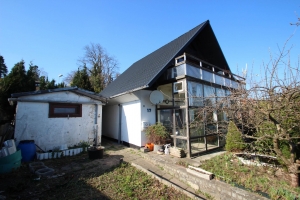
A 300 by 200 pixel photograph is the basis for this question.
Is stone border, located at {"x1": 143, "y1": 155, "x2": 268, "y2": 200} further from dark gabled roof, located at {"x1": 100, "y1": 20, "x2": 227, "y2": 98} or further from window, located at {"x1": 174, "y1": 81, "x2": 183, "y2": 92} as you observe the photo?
dark gabled roof, located at {"x1": 100, "y1": 20, "x2": 227, "y2": 98}

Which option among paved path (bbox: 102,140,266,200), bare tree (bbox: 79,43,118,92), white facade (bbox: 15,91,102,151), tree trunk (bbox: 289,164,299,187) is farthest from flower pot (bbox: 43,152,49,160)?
bare tree (bbox: 79,43,118,92)

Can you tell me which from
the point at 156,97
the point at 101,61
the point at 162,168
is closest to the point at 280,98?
the point at 162,168

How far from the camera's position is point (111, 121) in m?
10.8

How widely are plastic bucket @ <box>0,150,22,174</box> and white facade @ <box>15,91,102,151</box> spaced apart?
165cm

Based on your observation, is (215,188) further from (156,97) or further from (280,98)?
(156,97)

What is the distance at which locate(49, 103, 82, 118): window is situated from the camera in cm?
704

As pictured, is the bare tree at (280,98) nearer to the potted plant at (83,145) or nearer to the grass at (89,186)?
the grass at (89,186)

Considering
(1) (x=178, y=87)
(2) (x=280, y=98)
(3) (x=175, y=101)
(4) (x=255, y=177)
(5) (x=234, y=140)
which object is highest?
(1) (x=178, y=87)

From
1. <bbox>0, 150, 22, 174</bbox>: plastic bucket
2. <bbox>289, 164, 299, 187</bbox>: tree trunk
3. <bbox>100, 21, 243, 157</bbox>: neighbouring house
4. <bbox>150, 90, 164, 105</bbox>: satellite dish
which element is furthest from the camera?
<bbox>150, 90, 164, 105</bbox>: satellite dish

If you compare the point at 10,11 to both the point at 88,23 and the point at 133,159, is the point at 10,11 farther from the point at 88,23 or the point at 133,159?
the point at 133,159

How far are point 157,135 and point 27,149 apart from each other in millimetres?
5631

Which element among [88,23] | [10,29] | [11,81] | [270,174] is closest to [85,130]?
[10,29]

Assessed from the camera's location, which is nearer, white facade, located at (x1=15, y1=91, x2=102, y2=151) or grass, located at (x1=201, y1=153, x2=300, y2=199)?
grass, located at (x1=201, y1=153, x2=300, y2=199)

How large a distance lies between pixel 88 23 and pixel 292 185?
11023mm
